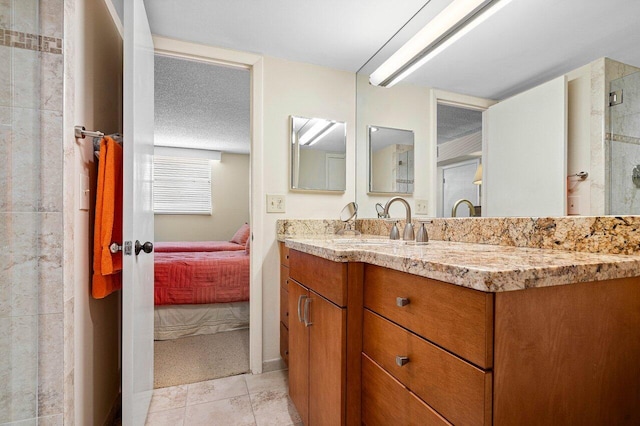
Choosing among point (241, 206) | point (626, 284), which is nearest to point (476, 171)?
point (626, 284)

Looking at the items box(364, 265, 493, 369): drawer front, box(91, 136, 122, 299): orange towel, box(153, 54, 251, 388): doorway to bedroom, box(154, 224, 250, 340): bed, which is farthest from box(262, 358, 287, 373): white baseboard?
box(364, 265, 493, 369): drawer front

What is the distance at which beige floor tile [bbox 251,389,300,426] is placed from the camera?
1501mm

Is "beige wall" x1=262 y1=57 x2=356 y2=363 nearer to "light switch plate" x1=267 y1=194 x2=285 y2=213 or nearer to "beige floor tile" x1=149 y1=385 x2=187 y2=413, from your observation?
"light switch plate" x1=267 y1=194 x2=285 y2=213

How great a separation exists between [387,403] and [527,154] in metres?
0.97

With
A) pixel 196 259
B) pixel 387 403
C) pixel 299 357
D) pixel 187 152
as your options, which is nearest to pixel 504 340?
pixel 387 403

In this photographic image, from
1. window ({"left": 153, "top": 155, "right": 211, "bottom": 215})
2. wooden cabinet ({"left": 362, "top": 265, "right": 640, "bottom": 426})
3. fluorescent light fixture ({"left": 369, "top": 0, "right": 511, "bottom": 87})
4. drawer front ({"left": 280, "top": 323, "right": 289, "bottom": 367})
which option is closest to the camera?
wooden cabinet ({"left": 362, "top": 265, "right": 640, "bottom": 426})

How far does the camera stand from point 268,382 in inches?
73.9

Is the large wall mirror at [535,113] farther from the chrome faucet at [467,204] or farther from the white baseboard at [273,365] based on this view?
the white baseboard at [273,365]

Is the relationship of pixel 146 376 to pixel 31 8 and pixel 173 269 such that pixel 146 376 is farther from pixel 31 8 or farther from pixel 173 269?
pixel 31 8

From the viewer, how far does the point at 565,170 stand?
0.98 metres

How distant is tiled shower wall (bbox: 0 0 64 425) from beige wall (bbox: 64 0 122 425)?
4 cm

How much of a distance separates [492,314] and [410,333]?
261 millimetres

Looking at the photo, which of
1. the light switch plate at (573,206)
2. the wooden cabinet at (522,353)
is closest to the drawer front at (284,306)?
the wooden cabinet at (522,353)

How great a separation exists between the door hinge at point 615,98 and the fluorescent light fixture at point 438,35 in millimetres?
602
